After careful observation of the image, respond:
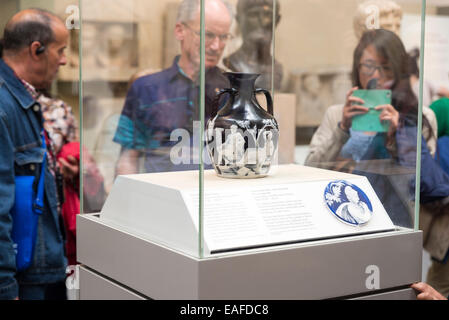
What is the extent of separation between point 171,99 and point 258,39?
0.51 meters

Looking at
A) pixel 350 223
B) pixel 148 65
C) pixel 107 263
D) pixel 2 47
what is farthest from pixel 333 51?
pixel 2 47

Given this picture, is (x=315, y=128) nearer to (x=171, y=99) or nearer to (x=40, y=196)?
(x=171, y=99)

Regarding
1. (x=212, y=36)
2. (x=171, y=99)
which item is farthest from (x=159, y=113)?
(x=212, y=36)

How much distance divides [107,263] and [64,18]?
4.86ft

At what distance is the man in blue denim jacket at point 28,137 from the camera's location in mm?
2240

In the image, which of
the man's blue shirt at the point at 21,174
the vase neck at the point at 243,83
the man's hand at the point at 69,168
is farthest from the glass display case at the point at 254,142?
the man's hand at the point at 69,168

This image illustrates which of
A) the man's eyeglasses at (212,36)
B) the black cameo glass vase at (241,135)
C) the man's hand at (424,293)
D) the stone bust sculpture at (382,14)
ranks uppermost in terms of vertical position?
the stone bust sculpture at (382,14)

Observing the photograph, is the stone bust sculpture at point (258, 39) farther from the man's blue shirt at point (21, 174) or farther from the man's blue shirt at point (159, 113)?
the man's blue shirt at point (21, 174)

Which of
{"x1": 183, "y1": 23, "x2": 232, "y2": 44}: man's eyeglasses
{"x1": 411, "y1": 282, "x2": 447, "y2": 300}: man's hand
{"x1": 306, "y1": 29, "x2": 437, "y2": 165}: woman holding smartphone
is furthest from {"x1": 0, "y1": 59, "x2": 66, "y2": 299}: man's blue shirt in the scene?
{"x1": 411, "y1": 282, "x2": 447, "y2": 300}: man's hand

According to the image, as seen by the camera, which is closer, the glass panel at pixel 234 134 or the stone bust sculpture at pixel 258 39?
the glass panel at pixel 234 134

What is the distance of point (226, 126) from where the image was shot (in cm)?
178

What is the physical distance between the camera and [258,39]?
251 cm

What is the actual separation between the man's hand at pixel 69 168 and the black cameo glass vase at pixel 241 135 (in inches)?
44.6

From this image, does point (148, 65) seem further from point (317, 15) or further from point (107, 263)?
point (107, 263)
